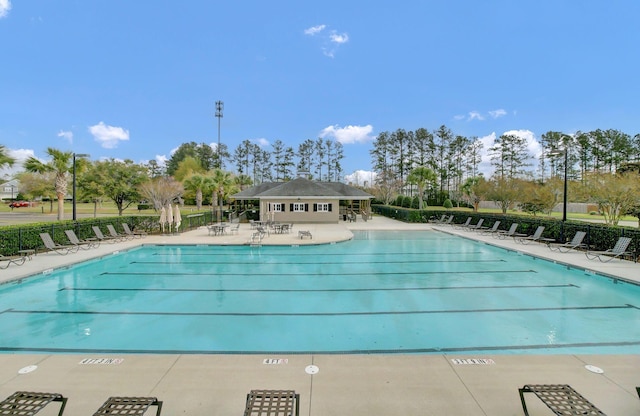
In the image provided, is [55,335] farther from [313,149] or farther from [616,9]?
[313,149]

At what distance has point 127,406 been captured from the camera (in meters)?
2.86

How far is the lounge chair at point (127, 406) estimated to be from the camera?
2662 millimetres

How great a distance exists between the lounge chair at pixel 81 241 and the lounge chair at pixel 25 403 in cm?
1367

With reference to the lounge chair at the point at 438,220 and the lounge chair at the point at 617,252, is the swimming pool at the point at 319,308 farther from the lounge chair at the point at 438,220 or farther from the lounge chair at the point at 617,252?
the lounge chair at the point at 438,220

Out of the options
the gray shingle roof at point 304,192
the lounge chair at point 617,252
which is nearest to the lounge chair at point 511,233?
the lounge chair at point 617,252

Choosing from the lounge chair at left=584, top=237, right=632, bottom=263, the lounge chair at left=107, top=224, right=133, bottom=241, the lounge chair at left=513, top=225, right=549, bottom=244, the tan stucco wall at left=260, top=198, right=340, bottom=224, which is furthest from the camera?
the tan stucco wall at left=260, top=198, right=340, bottom=224

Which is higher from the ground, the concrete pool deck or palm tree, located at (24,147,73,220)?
palm tree, located at (24,147,73,220)

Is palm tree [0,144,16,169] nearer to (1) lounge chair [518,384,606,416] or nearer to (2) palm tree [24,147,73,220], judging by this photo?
(2) palm tree [24,147,73,220]

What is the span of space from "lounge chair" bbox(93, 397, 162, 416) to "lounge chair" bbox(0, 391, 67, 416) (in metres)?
0.44

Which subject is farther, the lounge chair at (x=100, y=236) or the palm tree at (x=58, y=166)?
the palm tree at (x=58, y=166)

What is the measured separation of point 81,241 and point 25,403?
15.2 meters

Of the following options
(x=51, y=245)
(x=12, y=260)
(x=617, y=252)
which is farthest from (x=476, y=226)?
(x=12, y=260)

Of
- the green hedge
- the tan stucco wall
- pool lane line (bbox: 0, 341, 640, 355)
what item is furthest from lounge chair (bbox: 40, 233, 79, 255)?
the green hedge

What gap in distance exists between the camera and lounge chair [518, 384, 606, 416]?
2691 mm
